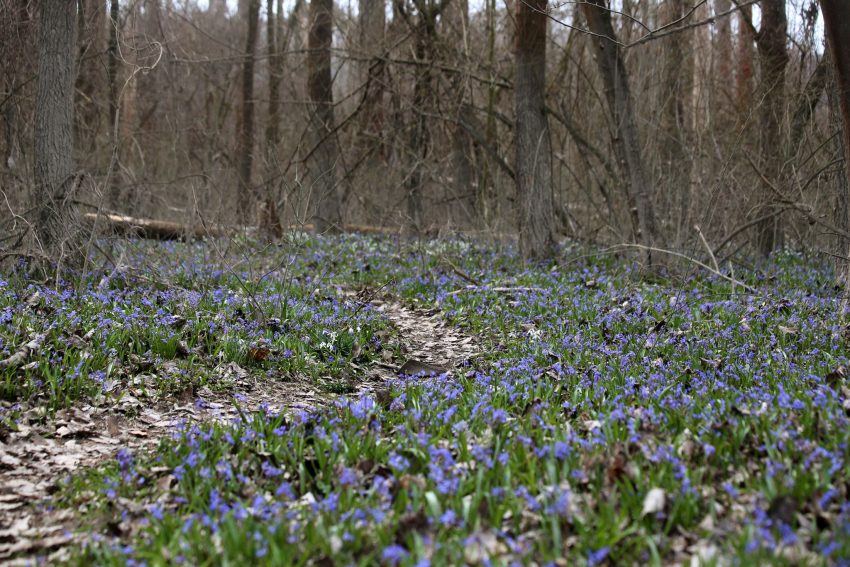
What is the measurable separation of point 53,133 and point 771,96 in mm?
10367

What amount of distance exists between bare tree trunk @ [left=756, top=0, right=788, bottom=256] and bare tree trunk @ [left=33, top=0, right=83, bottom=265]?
9.27m

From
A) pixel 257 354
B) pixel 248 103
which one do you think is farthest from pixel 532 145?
pixel 248 103

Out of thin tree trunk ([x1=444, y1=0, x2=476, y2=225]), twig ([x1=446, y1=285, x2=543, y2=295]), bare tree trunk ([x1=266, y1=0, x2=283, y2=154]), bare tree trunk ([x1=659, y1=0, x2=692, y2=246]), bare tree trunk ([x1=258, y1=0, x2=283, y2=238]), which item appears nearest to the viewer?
twig ([x1=446, y1=285, x2=543, y2=295])

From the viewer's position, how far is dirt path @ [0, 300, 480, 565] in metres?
3.45

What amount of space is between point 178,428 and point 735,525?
123 inches

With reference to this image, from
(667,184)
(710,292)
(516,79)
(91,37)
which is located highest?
(91,37)

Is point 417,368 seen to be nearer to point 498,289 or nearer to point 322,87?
point 498,289

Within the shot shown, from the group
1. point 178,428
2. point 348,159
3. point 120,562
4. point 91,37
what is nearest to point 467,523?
point 120,562

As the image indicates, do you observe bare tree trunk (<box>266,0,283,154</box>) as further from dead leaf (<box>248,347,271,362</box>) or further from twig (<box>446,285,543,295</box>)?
dead leaf (<box>248,347,271,362</box>)

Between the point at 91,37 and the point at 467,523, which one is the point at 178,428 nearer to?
the point at 467,523

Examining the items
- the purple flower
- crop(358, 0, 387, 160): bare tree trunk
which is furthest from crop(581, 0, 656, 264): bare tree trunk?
the purple flower

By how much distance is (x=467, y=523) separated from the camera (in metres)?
3.05

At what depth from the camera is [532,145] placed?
11273 mm

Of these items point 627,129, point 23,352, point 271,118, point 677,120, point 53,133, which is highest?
point 271,118
